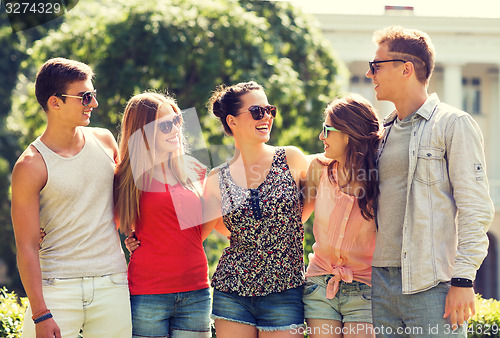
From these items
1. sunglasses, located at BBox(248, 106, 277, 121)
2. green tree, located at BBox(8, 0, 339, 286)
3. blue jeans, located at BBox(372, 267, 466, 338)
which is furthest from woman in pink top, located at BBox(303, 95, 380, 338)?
green tree, located at BBox(8, 0, 339, 286)

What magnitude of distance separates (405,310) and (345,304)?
307 mm

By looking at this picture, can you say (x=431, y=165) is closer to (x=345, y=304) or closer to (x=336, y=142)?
(x=336, y=142)

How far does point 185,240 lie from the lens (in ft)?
10.4

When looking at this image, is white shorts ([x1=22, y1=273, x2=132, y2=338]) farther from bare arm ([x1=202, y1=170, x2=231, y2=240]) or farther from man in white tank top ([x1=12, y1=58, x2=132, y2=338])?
bare arm ([x1=202, y1=170, x2=231, y2=240])

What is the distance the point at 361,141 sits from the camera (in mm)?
3039

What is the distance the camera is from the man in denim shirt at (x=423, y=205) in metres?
2.62

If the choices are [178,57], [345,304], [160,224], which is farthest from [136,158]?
[178,57]

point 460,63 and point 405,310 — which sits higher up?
point 460,63

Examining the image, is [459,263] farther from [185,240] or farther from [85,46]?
[85,46]

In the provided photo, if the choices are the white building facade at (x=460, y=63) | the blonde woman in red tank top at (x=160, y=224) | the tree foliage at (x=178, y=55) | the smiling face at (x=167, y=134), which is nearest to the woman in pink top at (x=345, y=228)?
the blonde woman in red tank top at (x=160, y=224)

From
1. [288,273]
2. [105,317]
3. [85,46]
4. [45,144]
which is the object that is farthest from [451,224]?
[85,46]

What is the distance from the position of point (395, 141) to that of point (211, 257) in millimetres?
4911

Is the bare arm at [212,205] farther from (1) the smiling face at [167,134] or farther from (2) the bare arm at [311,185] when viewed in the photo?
(2) the bare arm at [311,185]

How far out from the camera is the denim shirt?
2637 millimetres
